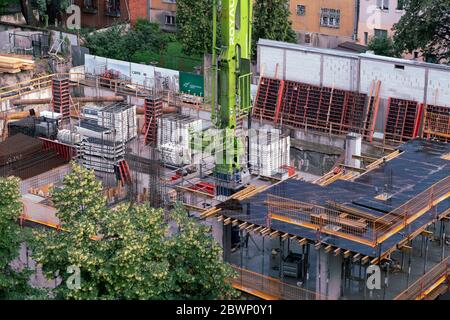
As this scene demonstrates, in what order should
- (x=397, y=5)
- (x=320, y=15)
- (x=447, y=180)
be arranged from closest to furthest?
(x=447, y=180)
(x=397, y=5)
(x=320, y=15)

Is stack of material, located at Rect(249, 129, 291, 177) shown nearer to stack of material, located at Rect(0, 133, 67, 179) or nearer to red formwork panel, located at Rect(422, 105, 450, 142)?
red formwork panel, located at Rect(422, 105, 450, 142)

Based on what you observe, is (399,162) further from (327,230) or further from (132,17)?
(132,17)

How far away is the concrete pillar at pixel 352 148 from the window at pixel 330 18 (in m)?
16.7

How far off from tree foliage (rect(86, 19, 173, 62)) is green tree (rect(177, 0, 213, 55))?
1746mm

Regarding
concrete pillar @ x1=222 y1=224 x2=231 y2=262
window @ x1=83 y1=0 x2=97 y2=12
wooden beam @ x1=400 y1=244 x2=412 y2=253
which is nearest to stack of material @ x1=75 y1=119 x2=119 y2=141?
concrete pillar @ x1=222 y1=224 x2=231 y2=262

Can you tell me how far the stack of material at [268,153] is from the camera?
117 feet

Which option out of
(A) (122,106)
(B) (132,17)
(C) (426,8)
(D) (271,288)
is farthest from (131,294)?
(B) (132,17)

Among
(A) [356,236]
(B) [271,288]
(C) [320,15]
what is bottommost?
(B) [271,288]

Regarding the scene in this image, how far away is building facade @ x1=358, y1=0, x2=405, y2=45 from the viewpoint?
4912 centimetres

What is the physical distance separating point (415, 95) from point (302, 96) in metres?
4.72

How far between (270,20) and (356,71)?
7.68 metres

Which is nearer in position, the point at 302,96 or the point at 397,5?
the point at 302,96

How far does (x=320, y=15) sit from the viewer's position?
51812mm

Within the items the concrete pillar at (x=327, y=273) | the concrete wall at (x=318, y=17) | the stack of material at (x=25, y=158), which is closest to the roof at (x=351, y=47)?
the concrete wall at (x=318, y=17)
